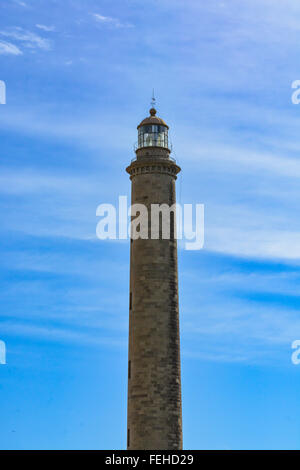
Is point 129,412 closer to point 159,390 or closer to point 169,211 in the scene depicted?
point 159,390

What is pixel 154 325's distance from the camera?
2844 inches

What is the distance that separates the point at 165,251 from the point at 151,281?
259 centimetres

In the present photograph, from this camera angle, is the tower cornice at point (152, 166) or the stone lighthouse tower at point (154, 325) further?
the tower cornice at point (152, 166)

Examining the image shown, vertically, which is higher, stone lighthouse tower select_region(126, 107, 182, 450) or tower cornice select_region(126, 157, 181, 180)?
tower cornice select_region(126, 157, 181, 180)

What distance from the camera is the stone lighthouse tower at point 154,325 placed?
70562 mm

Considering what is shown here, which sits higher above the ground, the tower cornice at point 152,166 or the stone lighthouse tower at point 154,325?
the tower cornice at point 152,166

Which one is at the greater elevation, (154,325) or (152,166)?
(152,166)

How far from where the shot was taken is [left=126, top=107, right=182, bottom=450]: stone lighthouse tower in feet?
232

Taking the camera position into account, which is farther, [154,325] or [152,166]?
[152,166]

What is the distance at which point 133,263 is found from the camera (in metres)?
74.6

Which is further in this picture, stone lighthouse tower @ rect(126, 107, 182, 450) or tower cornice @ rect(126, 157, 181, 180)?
tower cornice @ rect(126, 157, 181, 180)
